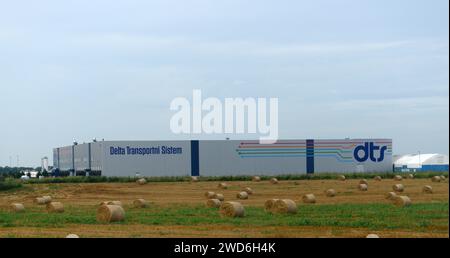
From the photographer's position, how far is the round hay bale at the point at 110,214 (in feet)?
82.3

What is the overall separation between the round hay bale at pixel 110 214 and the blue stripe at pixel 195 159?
57088 mm

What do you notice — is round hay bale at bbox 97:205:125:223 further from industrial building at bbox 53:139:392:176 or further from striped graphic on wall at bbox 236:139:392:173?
striped graphic on wall at bbox 236:139:392:173

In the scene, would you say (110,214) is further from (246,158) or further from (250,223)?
(246,158)

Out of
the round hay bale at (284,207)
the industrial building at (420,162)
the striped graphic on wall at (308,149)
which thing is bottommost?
the industrial building at (420,162)

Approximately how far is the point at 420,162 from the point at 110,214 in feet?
293

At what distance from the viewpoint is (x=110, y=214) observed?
2506cm

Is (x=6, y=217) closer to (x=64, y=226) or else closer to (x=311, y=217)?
(x=64, y=226)

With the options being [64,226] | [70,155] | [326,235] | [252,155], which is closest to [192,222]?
[64,226]

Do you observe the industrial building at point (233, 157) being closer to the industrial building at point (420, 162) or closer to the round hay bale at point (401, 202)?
the industrial building at point (420, 162)

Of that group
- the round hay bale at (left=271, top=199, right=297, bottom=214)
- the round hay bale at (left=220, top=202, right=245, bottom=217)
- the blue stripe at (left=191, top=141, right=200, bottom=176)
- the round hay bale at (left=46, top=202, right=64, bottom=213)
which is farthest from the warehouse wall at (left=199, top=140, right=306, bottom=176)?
the round hay bale at (left=220, top=202, right=245, bottom=217)

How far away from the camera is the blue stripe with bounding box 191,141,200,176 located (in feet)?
272

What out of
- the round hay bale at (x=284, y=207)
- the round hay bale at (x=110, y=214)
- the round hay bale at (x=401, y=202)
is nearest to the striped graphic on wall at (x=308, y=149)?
the round hay bale at (x=401, y=202)
